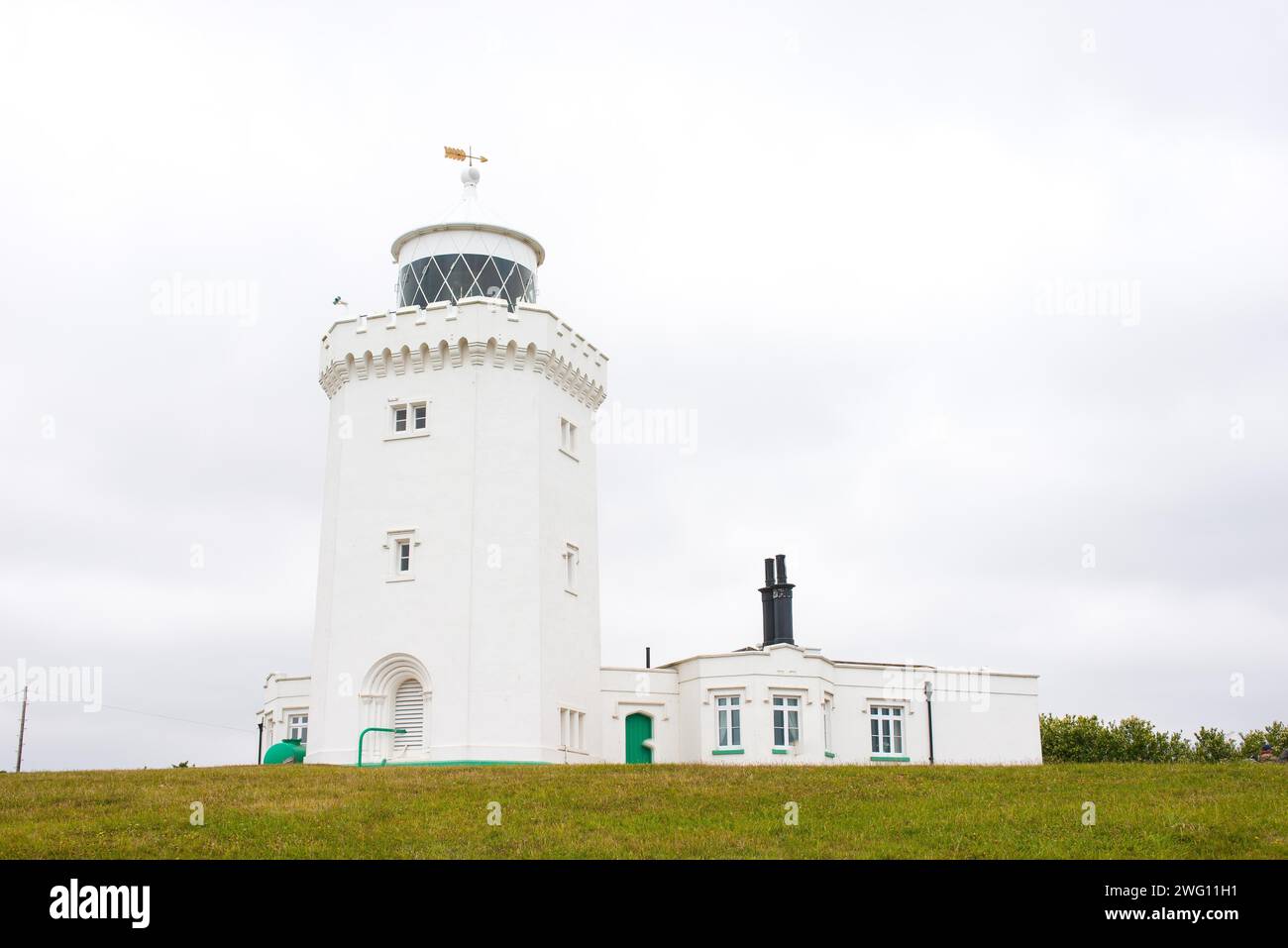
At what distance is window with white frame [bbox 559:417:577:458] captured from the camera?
37.0 meters

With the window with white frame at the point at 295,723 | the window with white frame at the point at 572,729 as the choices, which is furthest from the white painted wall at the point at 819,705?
the window with white frame at the point at 295,723

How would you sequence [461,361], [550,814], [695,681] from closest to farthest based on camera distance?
[550,814] → [461,361] → [695,681]

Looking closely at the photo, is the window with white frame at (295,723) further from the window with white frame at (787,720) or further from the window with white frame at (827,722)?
the window with white frame at (827,722)

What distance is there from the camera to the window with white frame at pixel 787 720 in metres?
37.7

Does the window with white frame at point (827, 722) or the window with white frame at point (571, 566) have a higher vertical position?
the window with white frame at point (571, 566)

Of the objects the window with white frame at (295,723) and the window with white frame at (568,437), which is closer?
the window with white frame at (568,437)

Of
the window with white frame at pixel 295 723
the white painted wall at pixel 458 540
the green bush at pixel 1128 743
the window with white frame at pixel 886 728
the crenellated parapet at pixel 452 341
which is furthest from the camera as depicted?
the green bush at pixel 1128 743

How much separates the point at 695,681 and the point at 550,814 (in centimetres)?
1922

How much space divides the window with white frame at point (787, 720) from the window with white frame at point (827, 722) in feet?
3.67

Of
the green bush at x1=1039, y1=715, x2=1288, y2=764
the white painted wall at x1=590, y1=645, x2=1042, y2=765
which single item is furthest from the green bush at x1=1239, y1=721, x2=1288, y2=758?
the white painted wall at x1=590, y1=645, x2=1042, y2=765

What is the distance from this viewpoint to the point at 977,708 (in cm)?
4097
